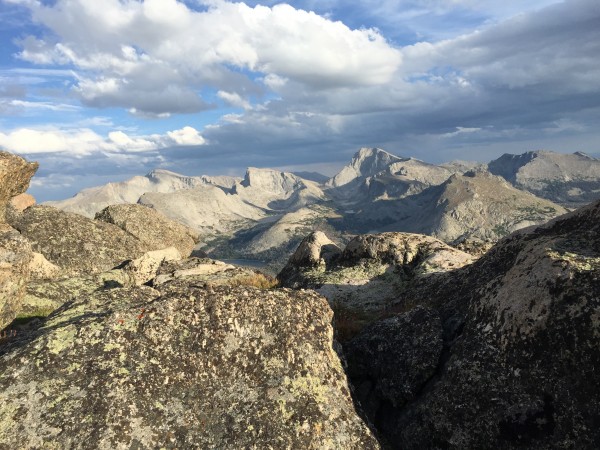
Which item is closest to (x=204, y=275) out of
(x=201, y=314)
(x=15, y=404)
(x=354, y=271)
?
(x=354, y=271)

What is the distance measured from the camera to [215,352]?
1257cm

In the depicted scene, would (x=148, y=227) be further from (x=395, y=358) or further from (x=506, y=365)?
(x=506, y=365)

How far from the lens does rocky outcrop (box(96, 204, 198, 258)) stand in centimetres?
3764

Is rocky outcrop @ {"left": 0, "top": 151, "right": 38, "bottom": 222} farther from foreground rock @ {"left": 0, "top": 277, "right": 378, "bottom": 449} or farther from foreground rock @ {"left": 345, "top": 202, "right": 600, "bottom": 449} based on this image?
foreground rock @ {"left": 345, "top": 202, "right": 600, "bottom": 449}

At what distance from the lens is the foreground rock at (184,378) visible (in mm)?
10406

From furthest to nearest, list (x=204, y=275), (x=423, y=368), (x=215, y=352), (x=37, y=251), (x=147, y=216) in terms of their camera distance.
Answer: (x=147, y=216)
(x=37, y=251)
(x=204, y=275)
(x=423, y=368)
(x=215, y=352)

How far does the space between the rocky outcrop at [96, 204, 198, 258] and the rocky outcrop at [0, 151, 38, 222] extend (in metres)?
10.7

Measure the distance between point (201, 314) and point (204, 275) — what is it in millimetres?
13551

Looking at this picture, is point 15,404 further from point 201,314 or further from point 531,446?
point 531,446

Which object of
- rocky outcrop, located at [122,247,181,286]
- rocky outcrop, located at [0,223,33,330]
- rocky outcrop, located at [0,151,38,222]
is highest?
rocky outcrop, located at [0,151,38,222]

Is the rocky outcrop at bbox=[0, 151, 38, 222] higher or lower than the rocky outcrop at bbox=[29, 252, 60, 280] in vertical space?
higher

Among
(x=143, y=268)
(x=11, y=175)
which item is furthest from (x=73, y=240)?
(x=11, y=175)

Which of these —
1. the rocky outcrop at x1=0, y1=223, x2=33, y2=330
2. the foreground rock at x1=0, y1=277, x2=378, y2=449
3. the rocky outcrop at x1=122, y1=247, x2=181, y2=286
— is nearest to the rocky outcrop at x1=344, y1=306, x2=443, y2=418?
the foreground rock at x1=0, y1=277, x2=378, y2=449

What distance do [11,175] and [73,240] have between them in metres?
8.07
